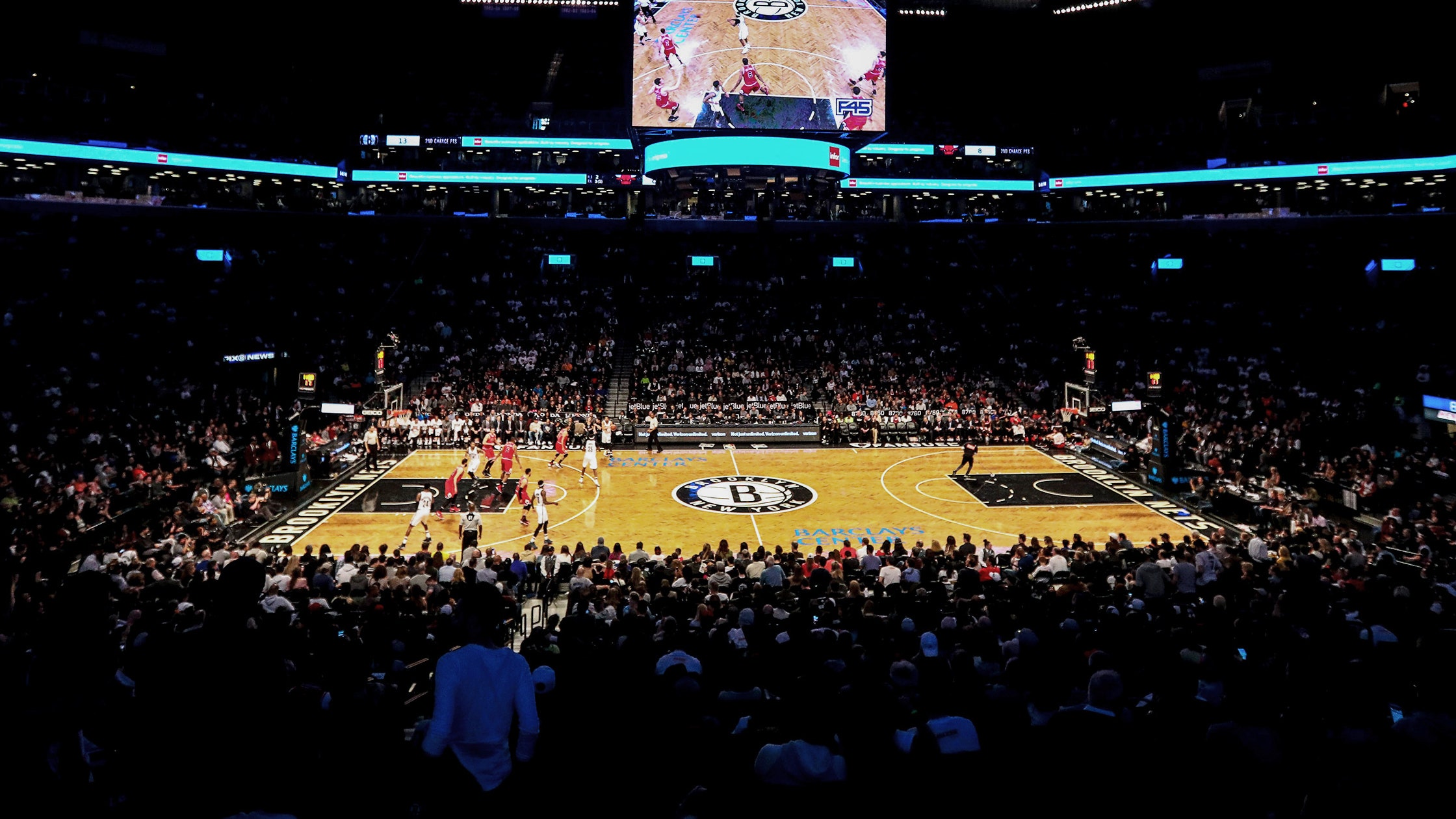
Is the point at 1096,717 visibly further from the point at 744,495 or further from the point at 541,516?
the point at 744,495

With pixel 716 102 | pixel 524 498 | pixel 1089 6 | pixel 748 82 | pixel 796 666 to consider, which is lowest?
pixel 524 498

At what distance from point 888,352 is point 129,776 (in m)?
39.0

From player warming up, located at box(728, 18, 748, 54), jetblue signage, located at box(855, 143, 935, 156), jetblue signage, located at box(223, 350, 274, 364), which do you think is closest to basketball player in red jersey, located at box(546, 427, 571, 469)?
player warming up, located at box(728, 18, 748, 54)

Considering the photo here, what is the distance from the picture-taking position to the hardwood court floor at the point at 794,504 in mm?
20594

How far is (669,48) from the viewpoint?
2758 cm

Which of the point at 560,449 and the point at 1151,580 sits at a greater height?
the point at 560,449

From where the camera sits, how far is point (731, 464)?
29.8 metres

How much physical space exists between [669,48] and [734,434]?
1483 cm

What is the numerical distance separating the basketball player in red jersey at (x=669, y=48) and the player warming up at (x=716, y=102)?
119 centimetres

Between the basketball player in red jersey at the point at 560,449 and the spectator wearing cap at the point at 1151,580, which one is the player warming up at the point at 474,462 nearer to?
the basketball player in red jersey at the point at 560,449

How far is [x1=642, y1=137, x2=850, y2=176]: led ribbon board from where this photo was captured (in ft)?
92.5

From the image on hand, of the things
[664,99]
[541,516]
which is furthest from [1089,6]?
[541,516]

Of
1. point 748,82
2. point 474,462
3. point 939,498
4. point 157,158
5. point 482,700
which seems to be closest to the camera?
point 482,700

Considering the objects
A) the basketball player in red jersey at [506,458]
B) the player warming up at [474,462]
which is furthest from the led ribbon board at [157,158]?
the basketball player in red jersey at [506,458]
